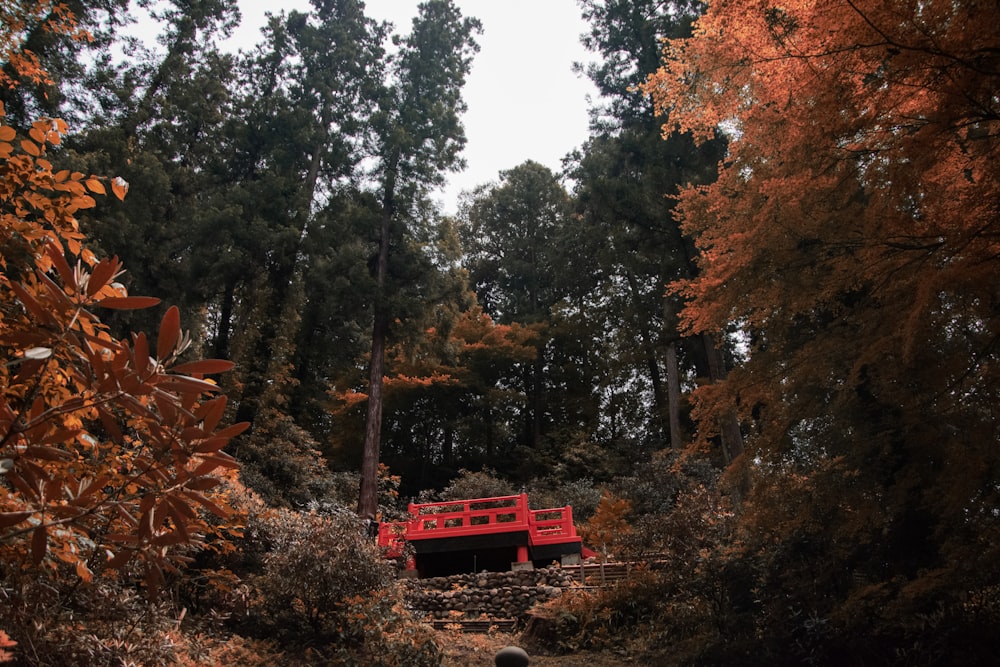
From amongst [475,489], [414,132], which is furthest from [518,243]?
[475,489]

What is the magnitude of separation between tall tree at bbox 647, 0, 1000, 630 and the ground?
2129 mm

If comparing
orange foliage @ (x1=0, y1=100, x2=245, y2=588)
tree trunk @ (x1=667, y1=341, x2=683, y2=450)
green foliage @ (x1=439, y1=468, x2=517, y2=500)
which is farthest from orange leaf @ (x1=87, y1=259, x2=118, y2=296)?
tree trunk @ (x1=667, y1=341, x2=683, y2=450)

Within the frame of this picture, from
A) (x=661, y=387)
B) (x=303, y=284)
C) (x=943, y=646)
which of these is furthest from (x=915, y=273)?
(x=661, y=387)

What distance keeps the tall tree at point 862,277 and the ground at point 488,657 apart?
2.13m

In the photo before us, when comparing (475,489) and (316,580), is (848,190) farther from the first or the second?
(475,489)

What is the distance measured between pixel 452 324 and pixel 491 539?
5.49m

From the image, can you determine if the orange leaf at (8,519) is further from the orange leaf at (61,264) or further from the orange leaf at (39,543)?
the orange leaf at (61,264)

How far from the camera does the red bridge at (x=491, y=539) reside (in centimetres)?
1059

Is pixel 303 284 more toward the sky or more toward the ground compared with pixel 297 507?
more toward the sky

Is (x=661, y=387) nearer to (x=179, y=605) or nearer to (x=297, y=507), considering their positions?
(x=297, y=507)

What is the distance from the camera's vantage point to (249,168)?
15633mm

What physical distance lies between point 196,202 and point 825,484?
552 inches

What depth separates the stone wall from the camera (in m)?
8.95

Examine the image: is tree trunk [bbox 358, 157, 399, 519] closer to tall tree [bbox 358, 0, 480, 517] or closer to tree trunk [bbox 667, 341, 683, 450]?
tall tree [bbox 358, 0, 480, 517]
